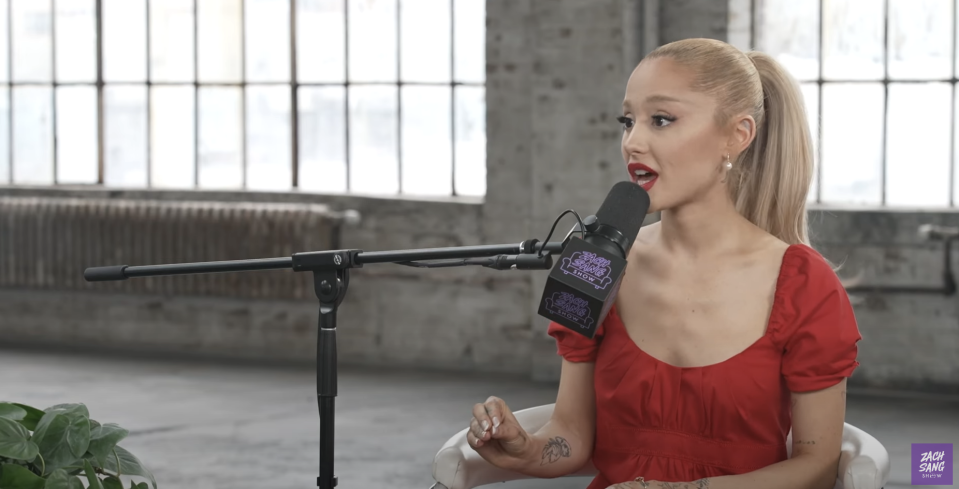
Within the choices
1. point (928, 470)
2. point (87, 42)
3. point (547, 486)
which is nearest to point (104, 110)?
point (87, 42)

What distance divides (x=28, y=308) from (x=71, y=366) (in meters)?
0.92

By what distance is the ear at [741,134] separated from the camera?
6.39 feet

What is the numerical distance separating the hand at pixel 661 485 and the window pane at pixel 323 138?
495cm

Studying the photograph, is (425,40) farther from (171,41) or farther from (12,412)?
(12,412)

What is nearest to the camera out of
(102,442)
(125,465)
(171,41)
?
(102,442)

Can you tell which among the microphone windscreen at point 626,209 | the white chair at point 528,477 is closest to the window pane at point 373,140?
the white chair at point 528,477

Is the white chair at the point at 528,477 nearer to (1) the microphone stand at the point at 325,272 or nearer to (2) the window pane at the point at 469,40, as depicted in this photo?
(1) the microphone stand at the point at 325,272

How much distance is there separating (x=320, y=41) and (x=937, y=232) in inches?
140

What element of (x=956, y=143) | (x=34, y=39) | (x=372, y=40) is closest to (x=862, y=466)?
(x=956, y=143)

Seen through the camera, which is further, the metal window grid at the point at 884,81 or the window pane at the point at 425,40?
the window pane at the point at 425,40

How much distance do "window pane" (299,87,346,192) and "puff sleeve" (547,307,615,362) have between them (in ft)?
15.1

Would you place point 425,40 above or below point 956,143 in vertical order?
above

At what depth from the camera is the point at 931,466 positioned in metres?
3.38

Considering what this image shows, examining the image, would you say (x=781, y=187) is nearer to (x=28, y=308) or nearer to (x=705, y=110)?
(x=705, y=110)
